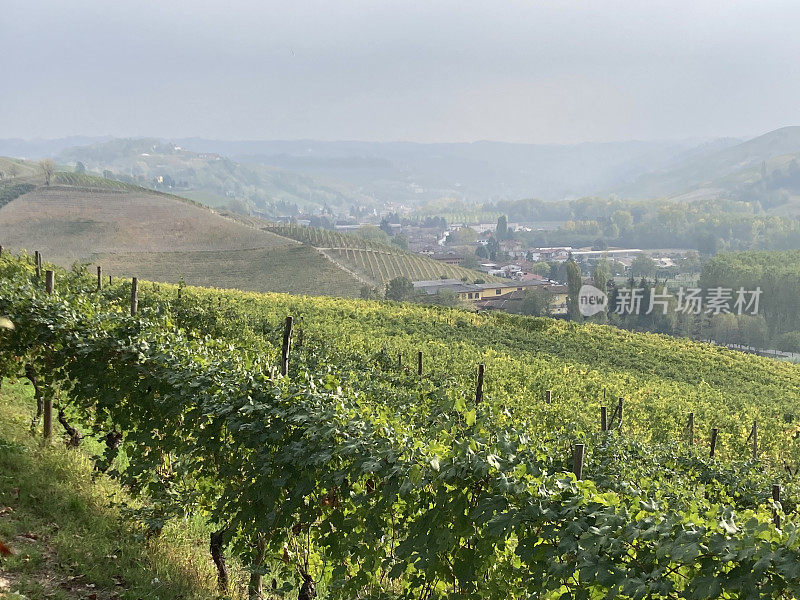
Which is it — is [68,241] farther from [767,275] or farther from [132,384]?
[767,275]

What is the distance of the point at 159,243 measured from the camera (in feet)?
335

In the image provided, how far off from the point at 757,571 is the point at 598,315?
363 ft

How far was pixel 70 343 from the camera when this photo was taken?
A: 757cm

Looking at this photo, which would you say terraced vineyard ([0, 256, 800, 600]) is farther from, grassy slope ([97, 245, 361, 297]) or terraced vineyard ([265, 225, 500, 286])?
terraced vineyard ([265, 225, 500, 286])

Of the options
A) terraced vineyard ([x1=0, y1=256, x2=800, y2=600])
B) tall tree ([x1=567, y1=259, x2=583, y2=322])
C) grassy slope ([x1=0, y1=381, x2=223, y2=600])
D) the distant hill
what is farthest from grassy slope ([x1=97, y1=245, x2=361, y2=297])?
grassy slope ([x1=0, y1=381, x2=223, y2=600])

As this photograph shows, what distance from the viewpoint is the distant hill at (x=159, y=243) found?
9125 centimetres

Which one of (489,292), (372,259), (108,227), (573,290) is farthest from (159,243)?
(573,290)

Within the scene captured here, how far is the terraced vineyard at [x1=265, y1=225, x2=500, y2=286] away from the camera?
117 metres

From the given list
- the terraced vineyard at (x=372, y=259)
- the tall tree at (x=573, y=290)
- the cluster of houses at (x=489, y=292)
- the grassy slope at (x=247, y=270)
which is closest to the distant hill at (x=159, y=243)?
the grassy slope at (x=247, y=270)

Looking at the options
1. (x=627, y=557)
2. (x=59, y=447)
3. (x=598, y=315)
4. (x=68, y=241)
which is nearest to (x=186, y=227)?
(x=68, y=241)

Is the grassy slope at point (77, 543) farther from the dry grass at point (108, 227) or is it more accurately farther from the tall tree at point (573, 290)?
the tall tree at point (573, 290)

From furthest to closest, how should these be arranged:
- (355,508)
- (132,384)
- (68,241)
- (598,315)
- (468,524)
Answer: (598,315) → (68,241) → (132,384) → (355,508) → (468,524)

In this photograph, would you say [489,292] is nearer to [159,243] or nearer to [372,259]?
[372,259]

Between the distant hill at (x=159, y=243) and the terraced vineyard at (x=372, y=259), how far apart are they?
9.85m
